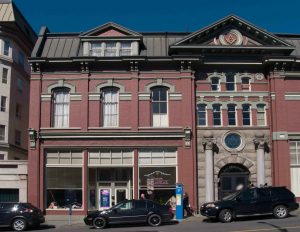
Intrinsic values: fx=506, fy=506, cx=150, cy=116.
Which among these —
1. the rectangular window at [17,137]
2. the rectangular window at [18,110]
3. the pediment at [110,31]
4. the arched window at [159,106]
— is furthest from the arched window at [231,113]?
the rectangular window at [18,110]

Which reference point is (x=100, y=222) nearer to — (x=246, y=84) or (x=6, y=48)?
(x=246, y=84)

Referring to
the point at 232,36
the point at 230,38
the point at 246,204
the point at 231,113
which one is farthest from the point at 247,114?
the point at 246,204

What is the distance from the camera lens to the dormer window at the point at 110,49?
3397cm

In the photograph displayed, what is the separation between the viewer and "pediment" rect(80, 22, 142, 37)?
112ft

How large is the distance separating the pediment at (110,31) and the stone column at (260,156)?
1047cm

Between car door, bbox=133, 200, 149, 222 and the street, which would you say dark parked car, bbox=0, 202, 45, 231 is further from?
car door, bbox=133, 200, 149, 222

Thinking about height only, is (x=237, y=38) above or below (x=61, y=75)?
above

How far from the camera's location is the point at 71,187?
32312mm

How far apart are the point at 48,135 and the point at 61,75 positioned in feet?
13.4

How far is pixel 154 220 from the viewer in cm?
2530

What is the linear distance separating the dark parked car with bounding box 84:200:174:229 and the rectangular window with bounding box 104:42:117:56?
12.1 metres

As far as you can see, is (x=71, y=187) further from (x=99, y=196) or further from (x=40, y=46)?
(x=40, y=46)

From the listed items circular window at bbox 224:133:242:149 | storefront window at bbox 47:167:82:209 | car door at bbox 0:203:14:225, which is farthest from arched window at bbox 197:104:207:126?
car door at bbox 0:203:14:225

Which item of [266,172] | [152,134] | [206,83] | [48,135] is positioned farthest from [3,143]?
[266,172]
